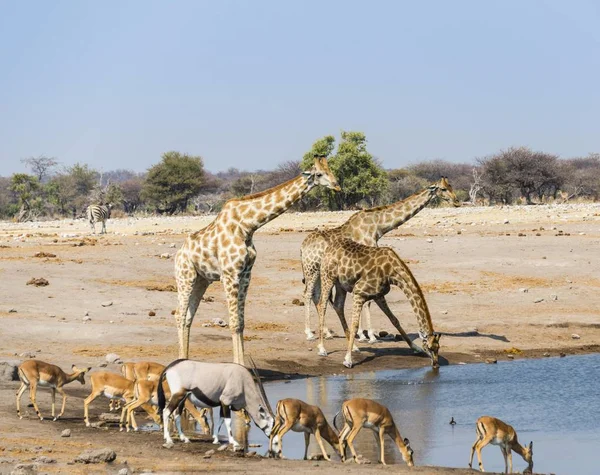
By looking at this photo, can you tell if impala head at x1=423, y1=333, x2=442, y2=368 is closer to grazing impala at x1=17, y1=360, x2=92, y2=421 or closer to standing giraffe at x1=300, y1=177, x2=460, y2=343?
standing giraffe at x1=300, y1=177, x2=460, y2=343

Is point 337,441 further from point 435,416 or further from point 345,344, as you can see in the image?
point 345,344

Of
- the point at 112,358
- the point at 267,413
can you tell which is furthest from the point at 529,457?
the point at 112,358

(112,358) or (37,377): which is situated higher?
(37,377)

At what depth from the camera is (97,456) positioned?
1100cm

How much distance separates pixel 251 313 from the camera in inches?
970

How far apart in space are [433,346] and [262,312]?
5.93 meters

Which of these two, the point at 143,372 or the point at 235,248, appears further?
the point at 235,248

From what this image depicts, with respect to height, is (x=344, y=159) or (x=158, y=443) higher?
(x=344, y=159)

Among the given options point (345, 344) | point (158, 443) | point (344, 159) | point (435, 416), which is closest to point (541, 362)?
point (345, 344)

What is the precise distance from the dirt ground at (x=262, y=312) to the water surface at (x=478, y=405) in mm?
1178

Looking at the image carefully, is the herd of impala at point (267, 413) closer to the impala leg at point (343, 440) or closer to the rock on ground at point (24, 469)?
the impala leg at point (343, 440)

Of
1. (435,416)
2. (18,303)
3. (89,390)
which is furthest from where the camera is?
(18,303)

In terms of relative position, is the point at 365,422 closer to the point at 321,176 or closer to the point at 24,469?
the point at 24,469

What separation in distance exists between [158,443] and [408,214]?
12.3m
